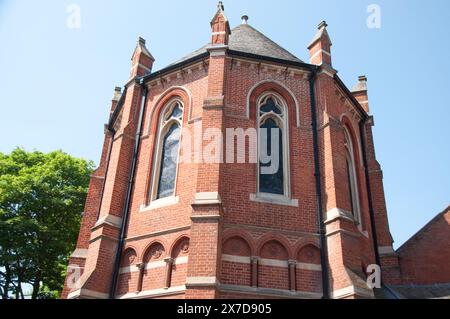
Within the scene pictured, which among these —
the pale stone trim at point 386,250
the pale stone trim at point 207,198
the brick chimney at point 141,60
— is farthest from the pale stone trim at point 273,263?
the brick chimney at point 141,60

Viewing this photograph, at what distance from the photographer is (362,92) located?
1805 cm

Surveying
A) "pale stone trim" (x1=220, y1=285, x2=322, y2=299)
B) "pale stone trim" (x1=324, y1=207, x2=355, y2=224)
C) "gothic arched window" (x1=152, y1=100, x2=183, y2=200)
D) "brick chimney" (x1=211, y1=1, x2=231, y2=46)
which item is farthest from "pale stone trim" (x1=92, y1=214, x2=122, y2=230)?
"brick chimney" (x1=211, y1=1, x2=231, y2=46)

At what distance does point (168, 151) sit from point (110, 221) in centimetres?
293

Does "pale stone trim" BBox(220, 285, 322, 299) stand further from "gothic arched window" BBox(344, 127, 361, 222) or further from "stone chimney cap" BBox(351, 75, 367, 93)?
"stone chimney cap" BBox(351, 75, 367, 93)

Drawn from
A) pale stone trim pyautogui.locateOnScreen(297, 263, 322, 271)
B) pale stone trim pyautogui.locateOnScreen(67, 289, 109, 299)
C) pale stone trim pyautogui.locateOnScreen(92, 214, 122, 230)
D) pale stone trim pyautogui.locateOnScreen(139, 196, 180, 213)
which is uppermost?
pale stone trim pyautogui.locateOnScreen(139, 196, 180, 213)

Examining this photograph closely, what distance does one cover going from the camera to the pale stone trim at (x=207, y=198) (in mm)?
10227

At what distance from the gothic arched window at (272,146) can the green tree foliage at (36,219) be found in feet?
43.3

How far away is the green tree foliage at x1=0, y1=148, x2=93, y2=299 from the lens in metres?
19.6

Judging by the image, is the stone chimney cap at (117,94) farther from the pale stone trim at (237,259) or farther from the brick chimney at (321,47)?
the pale stone trim at (237,259)

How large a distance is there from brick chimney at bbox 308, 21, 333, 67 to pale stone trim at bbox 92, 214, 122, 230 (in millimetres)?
8566
